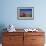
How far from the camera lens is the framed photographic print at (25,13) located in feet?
13.9

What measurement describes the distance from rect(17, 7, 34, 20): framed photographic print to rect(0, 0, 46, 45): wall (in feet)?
0.33

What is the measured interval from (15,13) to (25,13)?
0.33m

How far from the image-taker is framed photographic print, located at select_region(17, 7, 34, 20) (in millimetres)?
4223

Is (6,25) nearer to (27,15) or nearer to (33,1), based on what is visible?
(27,15)

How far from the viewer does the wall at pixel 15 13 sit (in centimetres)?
421

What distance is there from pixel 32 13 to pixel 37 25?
437 millimetres

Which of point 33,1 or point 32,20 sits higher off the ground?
point 33,1

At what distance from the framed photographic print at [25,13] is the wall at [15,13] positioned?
0.10 metres

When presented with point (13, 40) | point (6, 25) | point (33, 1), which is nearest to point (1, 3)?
point (6, 25)

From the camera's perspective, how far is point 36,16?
13.9 feet

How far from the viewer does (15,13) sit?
4.23 meters

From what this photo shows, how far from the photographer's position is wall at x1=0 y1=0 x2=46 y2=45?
13.8 feet

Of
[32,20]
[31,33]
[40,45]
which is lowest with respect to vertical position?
[40,45]

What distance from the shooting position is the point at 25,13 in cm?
425
